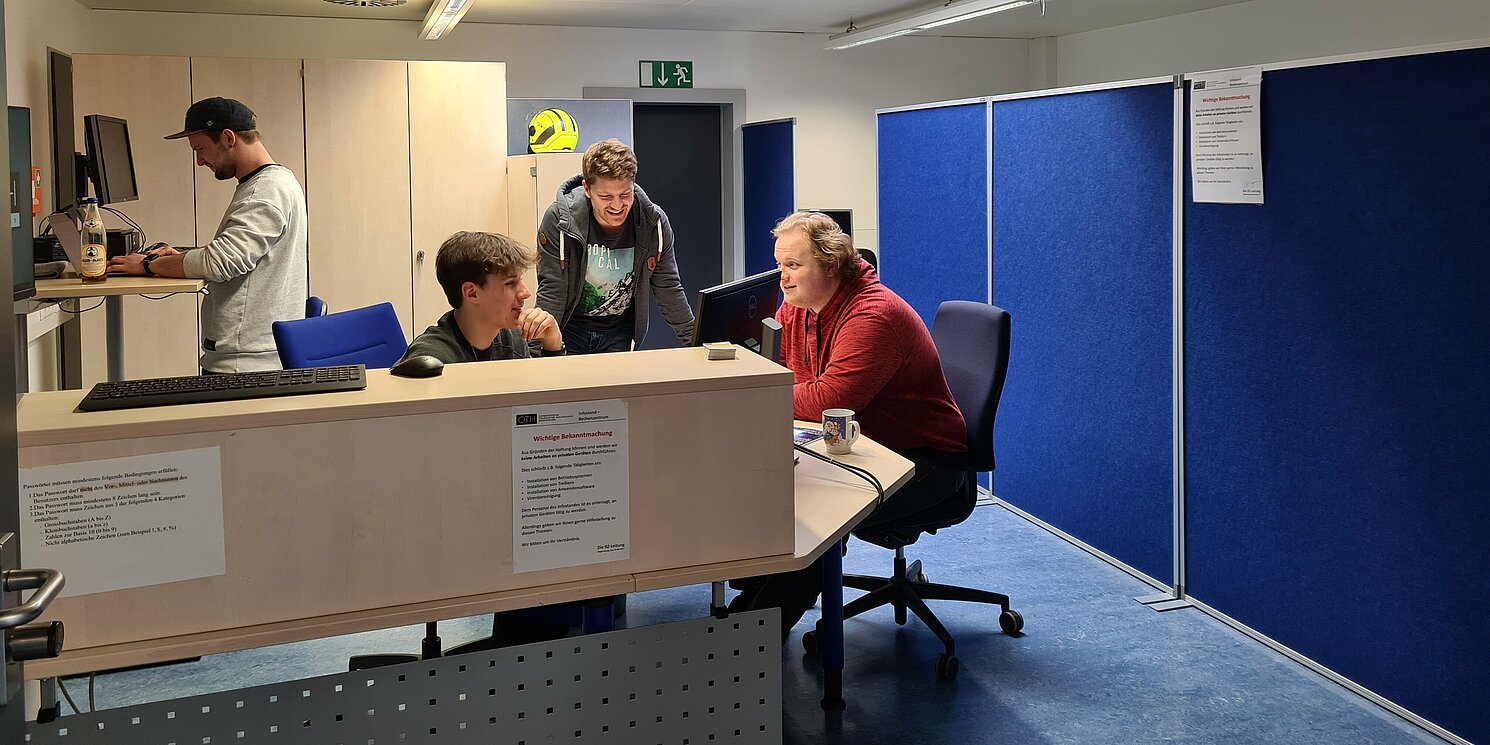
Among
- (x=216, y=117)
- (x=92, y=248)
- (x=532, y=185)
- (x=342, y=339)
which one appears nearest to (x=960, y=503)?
(x=342, y=339)

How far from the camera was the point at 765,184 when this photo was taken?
761 cm

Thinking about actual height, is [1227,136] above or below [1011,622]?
above

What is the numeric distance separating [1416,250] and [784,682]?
195 cm

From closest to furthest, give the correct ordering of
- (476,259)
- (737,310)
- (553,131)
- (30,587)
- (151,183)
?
(30,587)
(476,259)
(737,310)
(151,183)
(553,131)

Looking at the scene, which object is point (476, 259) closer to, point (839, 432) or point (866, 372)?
point (839, 432)

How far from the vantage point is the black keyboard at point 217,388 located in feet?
4.91

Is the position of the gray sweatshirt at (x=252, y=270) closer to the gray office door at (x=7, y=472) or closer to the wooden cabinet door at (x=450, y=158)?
the gray office door at (x=7, y=472)

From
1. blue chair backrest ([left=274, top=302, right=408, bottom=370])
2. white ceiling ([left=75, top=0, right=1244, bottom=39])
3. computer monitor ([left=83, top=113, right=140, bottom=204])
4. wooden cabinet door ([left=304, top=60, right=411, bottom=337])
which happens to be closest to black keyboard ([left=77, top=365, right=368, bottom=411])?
blue chair backrest ([left=274, top=302, right=408, bottom=370])

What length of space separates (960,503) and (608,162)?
1479 millimetres

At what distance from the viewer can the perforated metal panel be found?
1523mm

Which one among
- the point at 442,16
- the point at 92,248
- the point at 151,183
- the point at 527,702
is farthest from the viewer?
the point at 442,16

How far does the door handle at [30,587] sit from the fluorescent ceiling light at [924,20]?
5208mm

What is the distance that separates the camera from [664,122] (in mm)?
8000

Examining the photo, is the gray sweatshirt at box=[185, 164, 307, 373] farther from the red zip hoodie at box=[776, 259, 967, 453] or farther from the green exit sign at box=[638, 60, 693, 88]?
the green exit sign at box=[638, 60, 693, 88]
